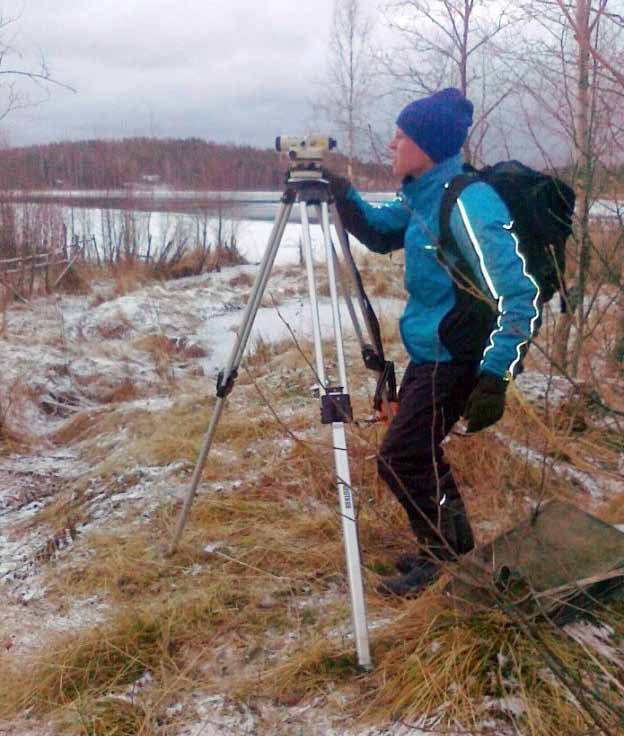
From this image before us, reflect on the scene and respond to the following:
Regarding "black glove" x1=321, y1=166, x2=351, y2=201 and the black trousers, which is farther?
"black glove" x1=321, y1=166, x2=351, y2=201

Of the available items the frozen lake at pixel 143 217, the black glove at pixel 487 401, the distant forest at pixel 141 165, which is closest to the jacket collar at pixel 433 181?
the black glove at pixel 487 401

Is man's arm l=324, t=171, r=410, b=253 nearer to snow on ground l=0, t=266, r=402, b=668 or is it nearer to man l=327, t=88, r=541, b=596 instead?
man l=327, t=88, r=541, b=596

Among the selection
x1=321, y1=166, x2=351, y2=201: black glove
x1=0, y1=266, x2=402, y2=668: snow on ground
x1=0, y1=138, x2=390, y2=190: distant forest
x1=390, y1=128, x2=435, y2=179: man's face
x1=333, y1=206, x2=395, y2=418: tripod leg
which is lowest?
x1=0, y1=266, x2=402, y2=668: snow on ground

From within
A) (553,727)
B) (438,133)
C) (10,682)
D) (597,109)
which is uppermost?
(597,109)

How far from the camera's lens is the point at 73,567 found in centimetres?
340

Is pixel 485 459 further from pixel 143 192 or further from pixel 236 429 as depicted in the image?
pixel 143 192

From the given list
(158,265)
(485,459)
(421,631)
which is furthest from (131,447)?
(158,265)

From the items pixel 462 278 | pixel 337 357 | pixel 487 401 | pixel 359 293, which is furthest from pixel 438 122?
pixel 487 401

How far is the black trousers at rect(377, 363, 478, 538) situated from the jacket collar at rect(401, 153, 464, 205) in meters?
0.54

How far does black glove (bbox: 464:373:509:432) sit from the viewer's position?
90.7 inches

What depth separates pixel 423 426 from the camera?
8.58 feet

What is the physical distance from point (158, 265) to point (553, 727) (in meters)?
14.8

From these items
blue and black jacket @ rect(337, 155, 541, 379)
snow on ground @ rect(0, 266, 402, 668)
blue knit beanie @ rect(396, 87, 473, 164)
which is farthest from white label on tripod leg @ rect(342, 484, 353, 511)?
blue knit beanie @ rect(396, 87, 473, 164)

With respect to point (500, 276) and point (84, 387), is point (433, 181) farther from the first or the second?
point (84, 387)
